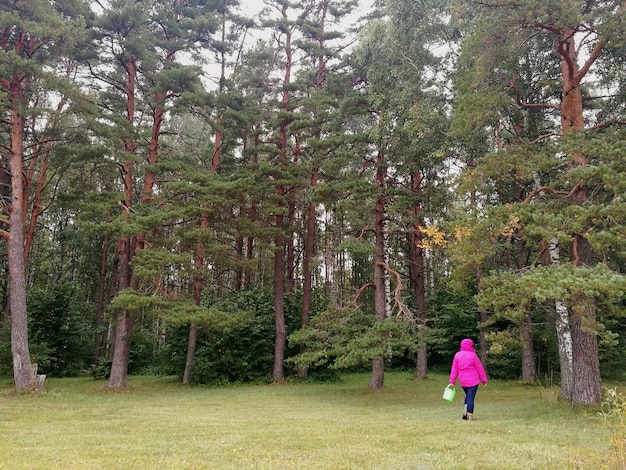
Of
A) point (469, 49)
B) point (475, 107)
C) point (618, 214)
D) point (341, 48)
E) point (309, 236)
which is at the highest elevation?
point (341, 48)

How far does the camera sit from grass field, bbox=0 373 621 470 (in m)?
4.32

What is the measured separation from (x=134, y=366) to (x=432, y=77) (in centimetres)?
1794

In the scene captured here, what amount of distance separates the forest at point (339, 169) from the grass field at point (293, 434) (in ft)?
4.55

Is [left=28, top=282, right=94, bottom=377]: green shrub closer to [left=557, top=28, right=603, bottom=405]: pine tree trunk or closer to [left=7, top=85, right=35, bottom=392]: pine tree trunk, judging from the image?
[left=7, top=85, right=35, bottom=392]: pine tree trunk

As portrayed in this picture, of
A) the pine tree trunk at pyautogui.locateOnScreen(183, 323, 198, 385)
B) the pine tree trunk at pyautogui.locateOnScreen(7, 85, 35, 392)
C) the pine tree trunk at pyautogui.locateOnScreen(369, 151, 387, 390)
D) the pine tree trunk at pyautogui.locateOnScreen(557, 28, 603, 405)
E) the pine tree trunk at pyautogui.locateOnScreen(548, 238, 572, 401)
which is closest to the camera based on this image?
the pine tree trunk at pyautogui.locateOnScreen(557, 28, 603, 405)

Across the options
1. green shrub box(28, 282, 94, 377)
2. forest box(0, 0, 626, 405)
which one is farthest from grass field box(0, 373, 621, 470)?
green shrub box(28, 282, 94, 377)

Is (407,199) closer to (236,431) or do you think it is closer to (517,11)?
(517,11)

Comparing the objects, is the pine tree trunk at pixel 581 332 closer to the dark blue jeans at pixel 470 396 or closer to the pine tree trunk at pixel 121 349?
the dark blue jeans at pixel 470 396

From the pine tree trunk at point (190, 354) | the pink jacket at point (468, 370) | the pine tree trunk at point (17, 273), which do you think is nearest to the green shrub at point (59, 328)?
the pine tree trunk at point (190, 354)

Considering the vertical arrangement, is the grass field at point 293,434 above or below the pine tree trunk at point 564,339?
below

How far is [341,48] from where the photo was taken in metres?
16.4

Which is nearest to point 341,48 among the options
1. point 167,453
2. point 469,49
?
point 469,49

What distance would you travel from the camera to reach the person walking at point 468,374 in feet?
23.5

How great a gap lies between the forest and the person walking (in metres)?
0.52
